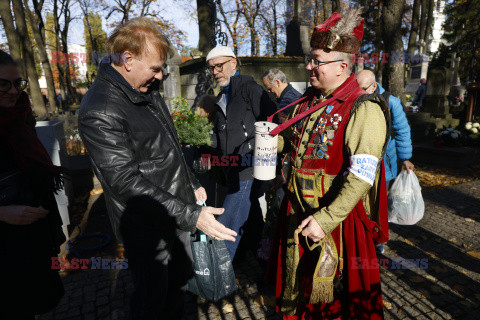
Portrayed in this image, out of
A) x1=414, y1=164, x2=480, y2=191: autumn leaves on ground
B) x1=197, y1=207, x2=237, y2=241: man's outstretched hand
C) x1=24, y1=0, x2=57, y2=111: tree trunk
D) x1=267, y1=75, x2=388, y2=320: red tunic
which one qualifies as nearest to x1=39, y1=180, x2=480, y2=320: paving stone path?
x1=267, y1=75, x2=388, y2=320: red tunic

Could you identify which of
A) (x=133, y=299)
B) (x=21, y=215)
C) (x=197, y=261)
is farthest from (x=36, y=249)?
(x=197, y=261)

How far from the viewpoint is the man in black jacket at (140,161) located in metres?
1.68

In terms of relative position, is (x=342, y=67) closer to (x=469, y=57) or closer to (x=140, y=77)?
(x=140, y=77)

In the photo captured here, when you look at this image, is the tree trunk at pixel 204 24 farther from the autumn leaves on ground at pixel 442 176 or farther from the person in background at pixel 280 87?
the autumn leaves on ground at pixel 442 176

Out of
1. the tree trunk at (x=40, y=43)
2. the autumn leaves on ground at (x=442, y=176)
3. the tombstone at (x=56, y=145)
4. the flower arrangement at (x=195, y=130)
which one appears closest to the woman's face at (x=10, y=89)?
the flower arrangement at (x=195, y=130)

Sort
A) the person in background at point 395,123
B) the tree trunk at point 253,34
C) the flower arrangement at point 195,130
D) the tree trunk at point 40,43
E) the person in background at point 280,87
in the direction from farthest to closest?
the tree trunk at point 253,34, the tree trunk at point 40,43, the person in background at point 280,87, the flower arrangement at point 195,130, the person in background at point 395,123

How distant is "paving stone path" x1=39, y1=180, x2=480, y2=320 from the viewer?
2912 millimetres

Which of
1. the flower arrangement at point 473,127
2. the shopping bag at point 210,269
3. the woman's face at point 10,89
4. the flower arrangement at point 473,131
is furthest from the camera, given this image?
the flower arrangement at point 473,127

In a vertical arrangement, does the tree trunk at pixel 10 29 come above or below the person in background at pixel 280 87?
above

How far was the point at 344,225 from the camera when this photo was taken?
84.0 inches

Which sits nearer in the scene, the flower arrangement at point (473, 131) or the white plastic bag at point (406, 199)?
the white plastic bag at point (406, 199)

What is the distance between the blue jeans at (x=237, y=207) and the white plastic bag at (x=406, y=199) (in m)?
1.94

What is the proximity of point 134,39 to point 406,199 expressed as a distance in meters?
3.63

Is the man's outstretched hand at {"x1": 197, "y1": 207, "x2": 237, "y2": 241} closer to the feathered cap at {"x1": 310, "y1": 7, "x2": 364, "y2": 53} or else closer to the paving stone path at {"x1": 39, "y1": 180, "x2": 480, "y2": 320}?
the feathered cap at {"x1": 310, "y1": 7, "x2": 364, "y2": 53}
